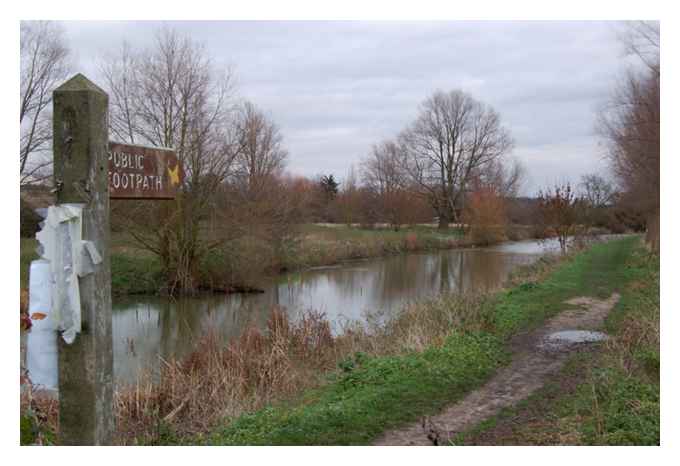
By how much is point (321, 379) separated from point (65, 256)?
4.31 metres

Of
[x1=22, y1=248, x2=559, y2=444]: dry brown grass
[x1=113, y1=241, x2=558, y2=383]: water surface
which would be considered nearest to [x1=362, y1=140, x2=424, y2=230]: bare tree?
[x1=113, y1=241, x2=558, y2=383]: water surface

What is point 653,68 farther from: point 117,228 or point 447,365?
point 117,228

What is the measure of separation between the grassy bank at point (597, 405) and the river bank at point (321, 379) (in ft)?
2.52

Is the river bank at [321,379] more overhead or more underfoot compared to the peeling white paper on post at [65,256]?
more underfoot

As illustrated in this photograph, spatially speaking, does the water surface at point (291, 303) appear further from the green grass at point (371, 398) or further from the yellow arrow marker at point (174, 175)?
the yellow arrow marker at point (174, 175)

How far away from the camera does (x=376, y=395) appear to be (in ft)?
18.6

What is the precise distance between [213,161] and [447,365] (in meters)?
14.0

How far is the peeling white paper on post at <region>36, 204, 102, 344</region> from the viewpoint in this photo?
11.1ft

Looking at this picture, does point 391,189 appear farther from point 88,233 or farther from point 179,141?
point 88,233

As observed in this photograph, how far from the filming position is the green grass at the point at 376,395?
4.86m

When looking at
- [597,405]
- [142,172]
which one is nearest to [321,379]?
[597,405]

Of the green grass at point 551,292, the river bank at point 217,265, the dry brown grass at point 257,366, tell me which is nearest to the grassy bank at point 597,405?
the dry brown grass at point 257,366

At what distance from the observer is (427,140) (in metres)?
55.6

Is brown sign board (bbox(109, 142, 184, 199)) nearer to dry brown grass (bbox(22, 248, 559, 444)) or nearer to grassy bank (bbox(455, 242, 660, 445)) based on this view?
dry brown grass (bbox(22, 248, 559, 444))
